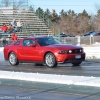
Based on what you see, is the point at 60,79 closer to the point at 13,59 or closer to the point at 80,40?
the point at 13,59

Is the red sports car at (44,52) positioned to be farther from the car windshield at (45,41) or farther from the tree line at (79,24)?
the tree line at (79,24)

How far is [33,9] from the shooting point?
44.3 m

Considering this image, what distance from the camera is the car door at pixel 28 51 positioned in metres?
16.6

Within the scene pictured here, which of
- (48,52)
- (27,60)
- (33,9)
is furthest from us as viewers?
(33,9)

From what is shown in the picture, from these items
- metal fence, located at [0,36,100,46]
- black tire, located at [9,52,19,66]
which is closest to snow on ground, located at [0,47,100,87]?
black tire, located at [9,52,19,66]

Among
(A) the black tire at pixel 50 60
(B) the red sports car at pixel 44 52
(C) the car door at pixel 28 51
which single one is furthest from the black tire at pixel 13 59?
(A) the black tire at pixel 50 60

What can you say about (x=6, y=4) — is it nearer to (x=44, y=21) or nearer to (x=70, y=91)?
(x=44, y=21)

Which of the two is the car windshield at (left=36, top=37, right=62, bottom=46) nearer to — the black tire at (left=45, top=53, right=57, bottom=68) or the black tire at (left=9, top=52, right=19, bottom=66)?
the black tire at (left=45, top=53, right=57, bottom=68)

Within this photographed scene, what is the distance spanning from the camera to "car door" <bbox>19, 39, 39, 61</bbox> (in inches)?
654

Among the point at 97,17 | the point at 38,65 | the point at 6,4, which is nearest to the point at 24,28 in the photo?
the point at 6,4

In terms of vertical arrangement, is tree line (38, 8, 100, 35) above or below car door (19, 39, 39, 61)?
above

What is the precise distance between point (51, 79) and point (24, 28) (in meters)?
30.6

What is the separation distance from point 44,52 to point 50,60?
1.69 ft

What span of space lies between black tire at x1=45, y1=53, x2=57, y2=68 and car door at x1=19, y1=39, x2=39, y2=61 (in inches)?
29.5
